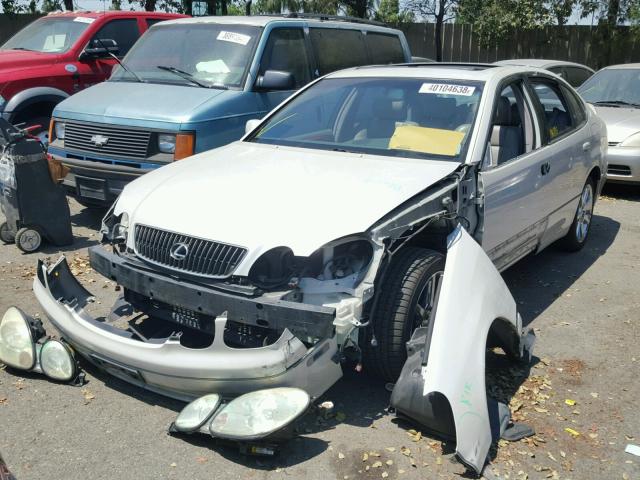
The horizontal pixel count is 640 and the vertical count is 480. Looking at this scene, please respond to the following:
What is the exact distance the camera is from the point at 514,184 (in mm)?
4688

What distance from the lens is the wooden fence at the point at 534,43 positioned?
1903cm

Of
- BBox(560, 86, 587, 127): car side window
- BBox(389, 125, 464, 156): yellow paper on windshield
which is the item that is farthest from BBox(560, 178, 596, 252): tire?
BBox(389, 125, 464, 156): yellow paper on windshield

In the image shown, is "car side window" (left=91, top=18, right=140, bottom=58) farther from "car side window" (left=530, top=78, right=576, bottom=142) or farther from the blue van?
"car side window" (left=530, top=78, right=576, bottom=142)

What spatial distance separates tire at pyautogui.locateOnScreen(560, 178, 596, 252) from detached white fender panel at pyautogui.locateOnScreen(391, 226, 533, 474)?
287 centimetres

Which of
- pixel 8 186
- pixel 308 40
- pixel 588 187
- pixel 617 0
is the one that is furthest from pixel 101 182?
pixel 617 0

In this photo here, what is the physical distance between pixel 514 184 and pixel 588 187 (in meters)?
2.16

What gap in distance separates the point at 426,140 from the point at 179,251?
182cm

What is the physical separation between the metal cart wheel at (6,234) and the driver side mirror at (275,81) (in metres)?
2.80

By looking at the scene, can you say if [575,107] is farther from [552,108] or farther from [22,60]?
[22,60]

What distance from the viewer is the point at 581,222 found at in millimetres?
6500

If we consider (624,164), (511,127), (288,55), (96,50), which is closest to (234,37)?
(288,55)

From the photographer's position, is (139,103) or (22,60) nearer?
(139,103)

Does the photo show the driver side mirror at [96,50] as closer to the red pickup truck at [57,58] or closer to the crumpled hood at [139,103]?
the red pickup truck at [57,58]

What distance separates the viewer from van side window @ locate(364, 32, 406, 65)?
8688 mm
